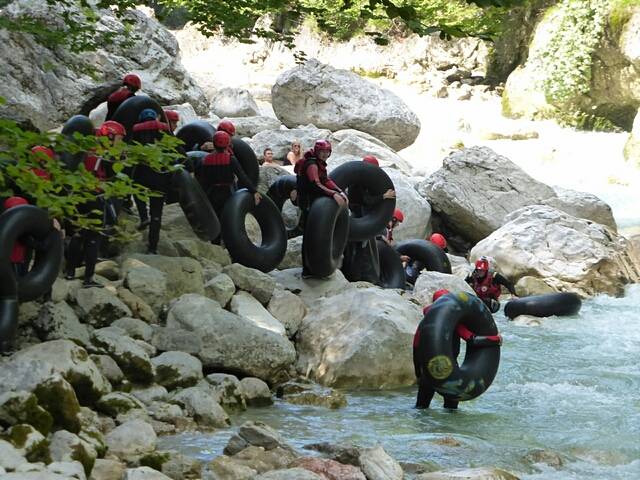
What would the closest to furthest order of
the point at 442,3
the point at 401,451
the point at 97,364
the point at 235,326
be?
1. the point at 401,451
2. the point at 97,364
3. the point at 235,326
4. the point at 442,3

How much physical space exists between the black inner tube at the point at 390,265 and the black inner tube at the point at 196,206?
2.97 m

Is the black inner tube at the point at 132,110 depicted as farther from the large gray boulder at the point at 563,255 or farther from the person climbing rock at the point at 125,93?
the large gray boulder at the point at 563,255

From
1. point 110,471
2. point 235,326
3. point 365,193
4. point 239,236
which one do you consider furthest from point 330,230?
point 110,471

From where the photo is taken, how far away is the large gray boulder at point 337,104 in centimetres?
2067

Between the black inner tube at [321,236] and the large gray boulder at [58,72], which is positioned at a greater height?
the large gray boulder at [58,72]

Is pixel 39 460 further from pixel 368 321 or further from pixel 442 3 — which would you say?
pixel 442 3

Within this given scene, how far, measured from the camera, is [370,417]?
7.14m

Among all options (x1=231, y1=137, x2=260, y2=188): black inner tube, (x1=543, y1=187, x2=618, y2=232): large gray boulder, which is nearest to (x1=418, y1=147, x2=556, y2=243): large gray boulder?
(x1=543, y1=187, x2=618, y2=232): large gray boulder

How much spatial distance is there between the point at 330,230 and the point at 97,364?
409cm

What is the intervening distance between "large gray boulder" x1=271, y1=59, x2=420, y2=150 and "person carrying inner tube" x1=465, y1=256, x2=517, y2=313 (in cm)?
858

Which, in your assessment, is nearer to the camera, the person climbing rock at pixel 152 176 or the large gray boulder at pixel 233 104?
the person climbing rock at pixel 152 176

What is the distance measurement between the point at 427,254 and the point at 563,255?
2.43 m

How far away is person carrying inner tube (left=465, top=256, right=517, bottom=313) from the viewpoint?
41.4ft

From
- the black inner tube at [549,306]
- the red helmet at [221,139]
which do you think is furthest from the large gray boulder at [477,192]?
the red helmet at [221,139]
